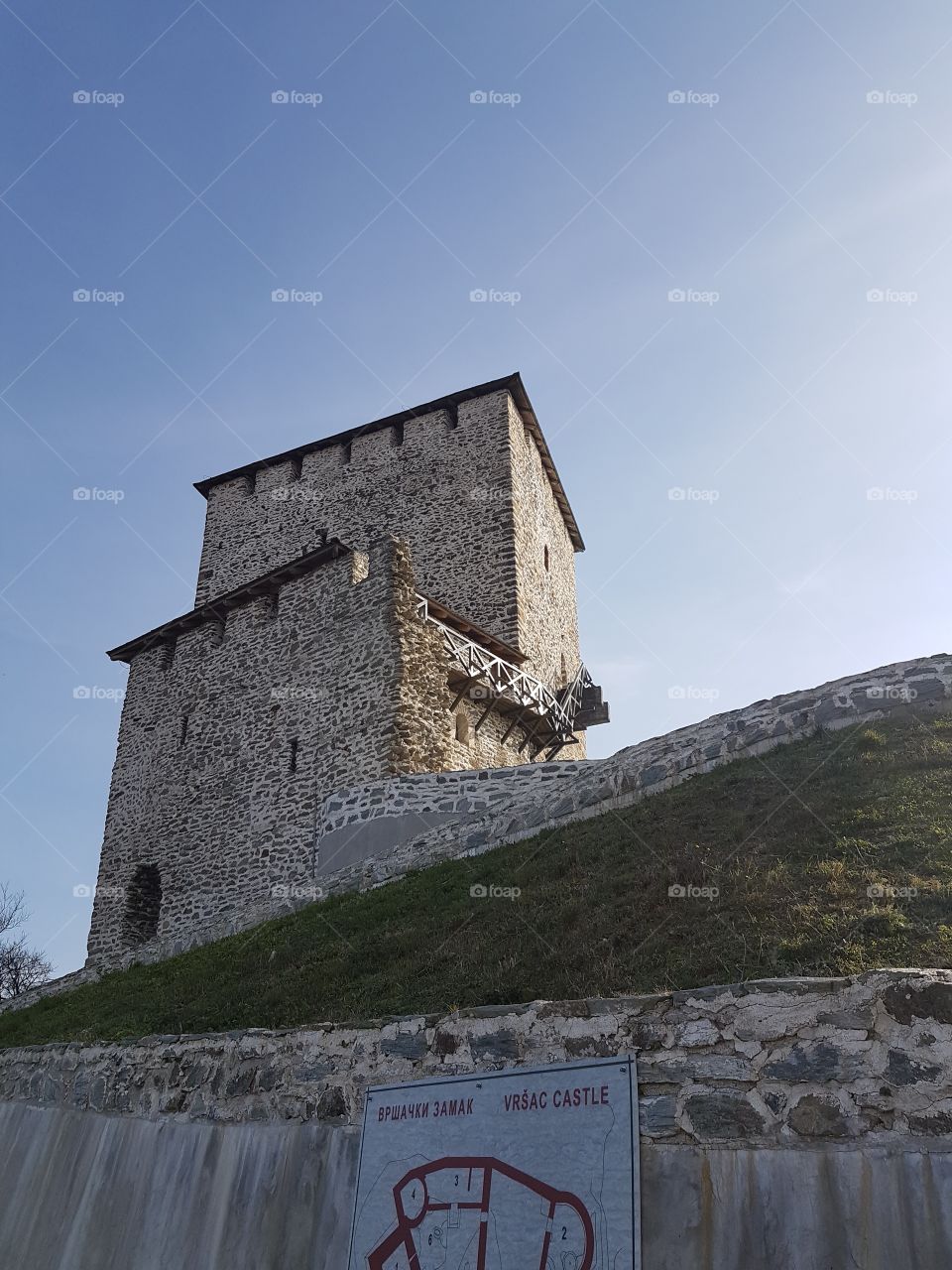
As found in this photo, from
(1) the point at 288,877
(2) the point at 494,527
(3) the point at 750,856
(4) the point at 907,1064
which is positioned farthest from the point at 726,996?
(2) the point at 494,527

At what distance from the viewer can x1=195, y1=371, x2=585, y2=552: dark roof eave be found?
2444cm

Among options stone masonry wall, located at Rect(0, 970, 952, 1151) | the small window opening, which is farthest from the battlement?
stone masonry wall, located at Rect(0, 970, 952, 1151)

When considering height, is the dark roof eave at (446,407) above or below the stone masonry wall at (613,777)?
above

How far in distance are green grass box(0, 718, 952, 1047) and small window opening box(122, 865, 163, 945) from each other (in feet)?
25.6

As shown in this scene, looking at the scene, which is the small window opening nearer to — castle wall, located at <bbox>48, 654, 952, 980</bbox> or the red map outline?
castle wall, located at <bbox>48, 654, 952, 980</bbox>

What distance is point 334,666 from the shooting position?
16688mm

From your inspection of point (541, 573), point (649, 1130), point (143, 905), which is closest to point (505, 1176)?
point (649, 1130)

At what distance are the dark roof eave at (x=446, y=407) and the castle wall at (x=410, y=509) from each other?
0.17 m

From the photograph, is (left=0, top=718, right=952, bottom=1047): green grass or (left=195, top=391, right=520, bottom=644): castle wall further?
(left=195, top=391, right=520, bottom=644): castle wall

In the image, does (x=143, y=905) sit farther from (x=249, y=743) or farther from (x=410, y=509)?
(x=410, y=509)

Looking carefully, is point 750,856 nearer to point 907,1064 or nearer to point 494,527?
point 907,1064

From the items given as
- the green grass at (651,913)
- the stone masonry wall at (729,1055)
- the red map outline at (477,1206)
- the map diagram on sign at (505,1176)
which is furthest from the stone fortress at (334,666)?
the red map outline at (477,1206)

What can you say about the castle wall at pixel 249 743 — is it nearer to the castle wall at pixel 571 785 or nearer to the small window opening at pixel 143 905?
the small window opening at pixel 143 905

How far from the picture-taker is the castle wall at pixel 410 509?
72.2 feet
